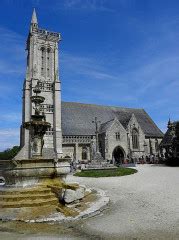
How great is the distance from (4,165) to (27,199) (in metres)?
3.06

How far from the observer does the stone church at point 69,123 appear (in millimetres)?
44094

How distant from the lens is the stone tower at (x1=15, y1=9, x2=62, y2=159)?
43.0m

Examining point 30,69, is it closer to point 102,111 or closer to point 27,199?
point 102,111

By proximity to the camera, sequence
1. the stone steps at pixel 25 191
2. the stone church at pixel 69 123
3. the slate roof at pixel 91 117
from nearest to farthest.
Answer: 1. the stone steps at pixel 25 191
2. the stone church at pixel 69 123
3. the slate roof at pixel 91 117

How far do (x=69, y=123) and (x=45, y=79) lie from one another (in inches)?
348

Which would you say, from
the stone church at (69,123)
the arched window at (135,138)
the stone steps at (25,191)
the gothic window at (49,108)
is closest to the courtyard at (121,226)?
the stone steps at (25,191)

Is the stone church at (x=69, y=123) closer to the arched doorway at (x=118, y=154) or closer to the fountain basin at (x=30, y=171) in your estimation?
the arched doorway at (x=118, y=154)

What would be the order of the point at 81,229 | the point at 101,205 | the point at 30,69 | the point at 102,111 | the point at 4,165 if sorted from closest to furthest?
the point at 81,229
the point at 101,205
the point at 4,165
the point at 30,69
the point at 102,111

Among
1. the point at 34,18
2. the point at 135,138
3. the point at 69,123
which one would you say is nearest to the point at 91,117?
the point at 69,123

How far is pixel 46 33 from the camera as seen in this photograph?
163ft

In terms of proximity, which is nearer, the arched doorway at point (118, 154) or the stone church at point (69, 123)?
the stone church at point (69, 123)

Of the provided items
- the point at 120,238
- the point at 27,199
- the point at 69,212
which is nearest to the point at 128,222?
the point at 120,238

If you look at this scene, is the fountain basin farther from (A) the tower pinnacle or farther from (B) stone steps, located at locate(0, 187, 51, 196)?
(A) the tower pinnacle

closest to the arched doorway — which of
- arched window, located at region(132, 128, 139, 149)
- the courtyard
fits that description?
arched window, located at region(132, 128, 139, 149)
